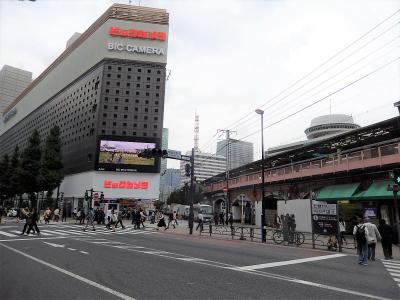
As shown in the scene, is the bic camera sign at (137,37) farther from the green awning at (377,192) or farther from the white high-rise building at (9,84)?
the white high-rise building at (9,84)

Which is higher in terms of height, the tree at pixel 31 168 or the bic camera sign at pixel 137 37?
the bic camera sign at pixel 137 37

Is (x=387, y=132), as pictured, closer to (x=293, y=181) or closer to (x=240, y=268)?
(x=293, y=181)

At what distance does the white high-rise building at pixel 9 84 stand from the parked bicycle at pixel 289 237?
174m

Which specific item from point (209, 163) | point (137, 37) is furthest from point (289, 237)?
point (209, 163)

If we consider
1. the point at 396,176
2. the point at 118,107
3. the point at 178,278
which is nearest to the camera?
the point at 178,278

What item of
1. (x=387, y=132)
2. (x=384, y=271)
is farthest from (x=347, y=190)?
(x=384, y=271)

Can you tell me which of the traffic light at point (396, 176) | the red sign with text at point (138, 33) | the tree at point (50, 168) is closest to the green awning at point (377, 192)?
the traffic light at point (396, 176)

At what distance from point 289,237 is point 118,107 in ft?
150

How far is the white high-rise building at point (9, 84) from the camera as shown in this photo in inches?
6457

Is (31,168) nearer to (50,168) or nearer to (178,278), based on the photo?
(50,168)

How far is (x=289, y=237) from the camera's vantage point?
20.0 m

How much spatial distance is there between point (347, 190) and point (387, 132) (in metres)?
6.92

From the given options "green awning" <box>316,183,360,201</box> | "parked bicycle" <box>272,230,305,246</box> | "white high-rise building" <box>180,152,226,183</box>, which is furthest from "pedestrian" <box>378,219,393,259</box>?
"white high-rise building" <box>180,152,226,183</box>

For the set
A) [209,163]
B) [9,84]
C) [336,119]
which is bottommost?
[209,163]
